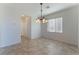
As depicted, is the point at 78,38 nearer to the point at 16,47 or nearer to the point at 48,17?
the point at 48,17

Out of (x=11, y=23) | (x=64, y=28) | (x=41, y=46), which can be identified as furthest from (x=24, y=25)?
(x=64, y=28)

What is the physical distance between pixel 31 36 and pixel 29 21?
1.56 feet

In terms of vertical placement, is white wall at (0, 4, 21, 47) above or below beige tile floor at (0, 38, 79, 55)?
above

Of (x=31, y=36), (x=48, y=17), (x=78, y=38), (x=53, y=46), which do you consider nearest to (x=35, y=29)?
(x=31, y=36)

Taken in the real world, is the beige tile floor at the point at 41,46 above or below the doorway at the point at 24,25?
below

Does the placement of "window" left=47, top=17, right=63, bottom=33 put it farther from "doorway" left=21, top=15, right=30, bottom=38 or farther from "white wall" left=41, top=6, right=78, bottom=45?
"doorway" left=21, top=15, right=30, bottom=38

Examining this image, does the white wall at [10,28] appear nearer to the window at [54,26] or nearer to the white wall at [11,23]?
the white wall at [11,23]

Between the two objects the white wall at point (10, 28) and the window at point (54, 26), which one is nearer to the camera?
the white wall at point (10, 28)

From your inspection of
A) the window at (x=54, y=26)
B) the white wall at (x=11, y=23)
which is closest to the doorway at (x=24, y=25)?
the white wall at (x=11, y=23)

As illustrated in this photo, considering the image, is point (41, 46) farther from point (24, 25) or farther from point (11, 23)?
point (11, 23)

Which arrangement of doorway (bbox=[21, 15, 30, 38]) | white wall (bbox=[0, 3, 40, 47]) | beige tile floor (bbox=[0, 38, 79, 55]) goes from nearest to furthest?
1. white wall (bbox=[0, 3, 40, 47])
2. beige tile floor (bbox=[0, 38, 79, 55])
3. doorway (bbox=[21, 15, 30, 38])

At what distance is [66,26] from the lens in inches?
118

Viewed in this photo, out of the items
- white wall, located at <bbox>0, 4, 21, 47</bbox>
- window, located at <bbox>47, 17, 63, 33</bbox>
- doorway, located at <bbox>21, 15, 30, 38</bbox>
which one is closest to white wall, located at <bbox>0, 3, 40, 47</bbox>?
white wall, located at <bbox>0, 4, 21, 47</bbox>

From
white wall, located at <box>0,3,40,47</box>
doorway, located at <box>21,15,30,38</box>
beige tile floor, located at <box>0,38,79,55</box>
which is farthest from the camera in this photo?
doorway, located at <box>21,15,30,38</box>
